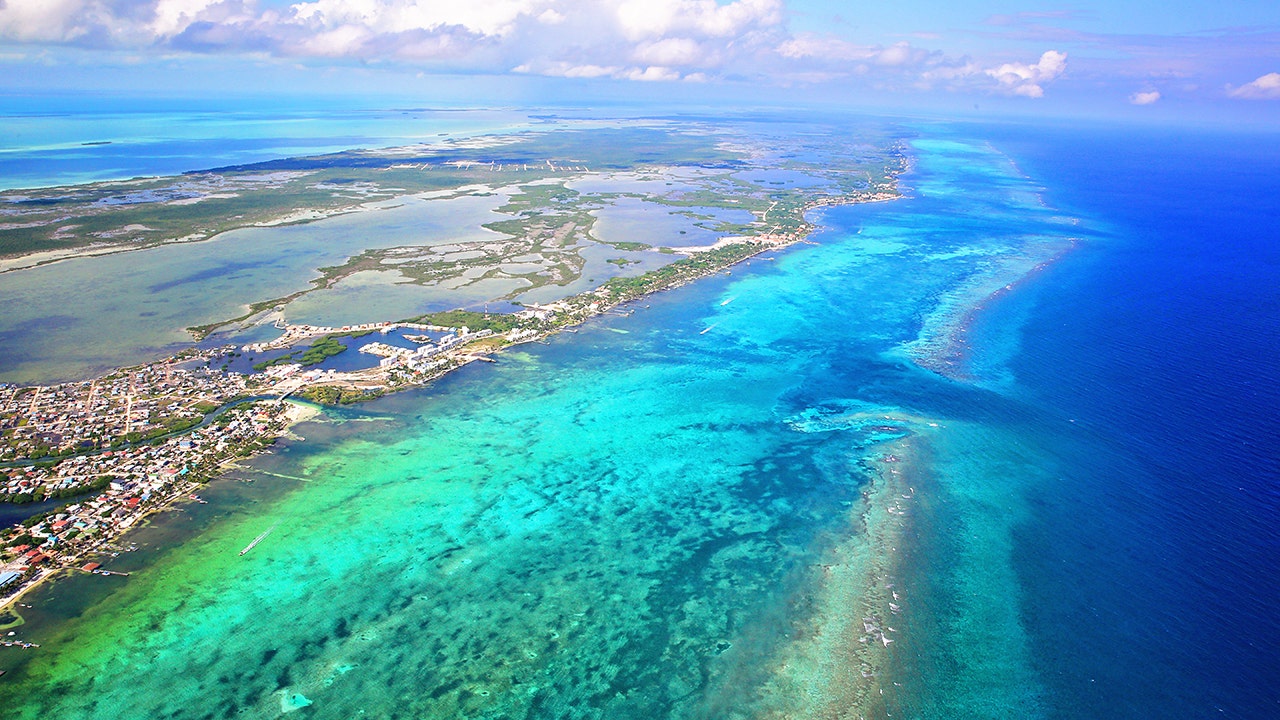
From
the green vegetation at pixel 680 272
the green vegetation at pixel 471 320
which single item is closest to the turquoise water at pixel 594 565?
the green vegetation at pixel 471 320

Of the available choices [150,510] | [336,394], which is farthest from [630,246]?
[150,510]

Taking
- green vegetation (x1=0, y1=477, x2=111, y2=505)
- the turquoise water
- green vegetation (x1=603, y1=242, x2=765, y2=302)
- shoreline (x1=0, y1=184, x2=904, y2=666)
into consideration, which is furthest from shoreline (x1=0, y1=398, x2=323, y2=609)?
green vegetation (x1=603, y1=242, x2=765, y2=302)

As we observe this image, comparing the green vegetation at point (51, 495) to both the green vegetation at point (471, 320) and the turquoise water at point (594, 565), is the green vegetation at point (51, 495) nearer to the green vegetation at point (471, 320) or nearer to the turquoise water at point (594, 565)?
the turquoise water at point (594, 565)

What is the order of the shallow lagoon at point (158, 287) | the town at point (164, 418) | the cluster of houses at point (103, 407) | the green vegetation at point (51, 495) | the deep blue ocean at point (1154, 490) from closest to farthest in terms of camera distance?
1. the deep blue ocean at point (1154, 490)
2. the town at point (164, 418)
3. the green vegetation at point (51, 495)
4. the cluster of houses at point (103, 407)
5. the shallow lagoon at point (158, 287)

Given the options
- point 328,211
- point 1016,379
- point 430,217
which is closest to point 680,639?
point 1016,379

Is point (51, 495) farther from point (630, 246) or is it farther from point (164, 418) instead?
point (630, 246)
